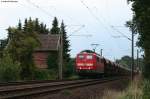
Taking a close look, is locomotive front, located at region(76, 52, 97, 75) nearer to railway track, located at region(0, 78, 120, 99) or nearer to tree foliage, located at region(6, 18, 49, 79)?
tree foliage, located at region(6, 18, 49, 79)

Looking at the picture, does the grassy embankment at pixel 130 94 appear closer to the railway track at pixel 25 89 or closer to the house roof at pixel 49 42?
the railway track at pixel 25 89

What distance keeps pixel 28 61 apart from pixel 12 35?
191 inches

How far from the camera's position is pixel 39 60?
324 feet

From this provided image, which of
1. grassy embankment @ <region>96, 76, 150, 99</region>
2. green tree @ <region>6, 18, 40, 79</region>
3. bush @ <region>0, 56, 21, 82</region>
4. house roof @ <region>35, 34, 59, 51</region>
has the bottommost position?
grassy embankment @ <region>96, 76, 150, 99</region>

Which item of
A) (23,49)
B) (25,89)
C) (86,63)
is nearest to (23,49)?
(23,49)

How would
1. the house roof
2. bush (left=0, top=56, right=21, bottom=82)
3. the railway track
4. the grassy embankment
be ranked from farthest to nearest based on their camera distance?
the house roof
bush (left=0, top=56, right=21, bottom=82)
the grassy embankment
the railway track

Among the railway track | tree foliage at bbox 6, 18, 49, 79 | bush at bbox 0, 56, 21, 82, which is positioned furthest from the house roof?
the railway track

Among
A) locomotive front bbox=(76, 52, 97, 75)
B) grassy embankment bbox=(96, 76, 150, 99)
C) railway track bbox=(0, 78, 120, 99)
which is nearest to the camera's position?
railway track bbox=(0, 78, 120, 99)

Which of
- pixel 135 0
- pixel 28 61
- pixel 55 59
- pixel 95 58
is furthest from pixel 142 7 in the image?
pixel 55 59

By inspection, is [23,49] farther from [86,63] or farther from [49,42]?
[49,42]

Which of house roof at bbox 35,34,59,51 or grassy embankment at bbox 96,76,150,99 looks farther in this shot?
house roof at bbox 35,34,59,51

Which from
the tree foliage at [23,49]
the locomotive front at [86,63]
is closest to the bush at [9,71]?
the locomotive front at [86,63]

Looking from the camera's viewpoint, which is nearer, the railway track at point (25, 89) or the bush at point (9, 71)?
the railway track at point (25, 89)

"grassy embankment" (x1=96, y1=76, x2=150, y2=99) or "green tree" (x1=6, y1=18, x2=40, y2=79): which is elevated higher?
"green tree" (x1=6, y1=18, x2=40, y2=79)
